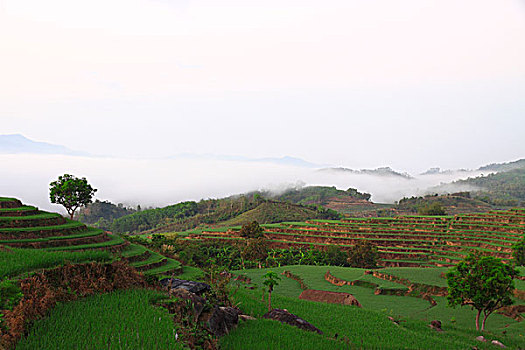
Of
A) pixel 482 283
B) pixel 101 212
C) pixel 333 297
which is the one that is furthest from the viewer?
pixel 101 212

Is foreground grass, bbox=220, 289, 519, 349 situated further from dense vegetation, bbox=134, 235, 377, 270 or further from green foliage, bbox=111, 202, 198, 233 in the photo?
green foliage, bbox=111, 202, 198, 233

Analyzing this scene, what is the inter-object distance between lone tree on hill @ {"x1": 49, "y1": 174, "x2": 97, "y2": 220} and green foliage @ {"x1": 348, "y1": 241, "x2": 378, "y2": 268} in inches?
1449

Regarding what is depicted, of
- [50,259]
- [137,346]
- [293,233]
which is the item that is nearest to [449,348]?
[137,346]

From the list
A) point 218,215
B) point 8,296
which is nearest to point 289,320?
point 8,296

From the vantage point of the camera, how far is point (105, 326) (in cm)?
695

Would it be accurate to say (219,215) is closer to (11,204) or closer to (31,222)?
(11,204)

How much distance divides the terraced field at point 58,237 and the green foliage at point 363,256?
93.7 feet

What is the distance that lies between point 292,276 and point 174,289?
31.7m

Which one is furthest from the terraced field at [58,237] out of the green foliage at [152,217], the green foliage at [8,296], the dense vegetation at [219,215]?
the green foliage at [152,217]

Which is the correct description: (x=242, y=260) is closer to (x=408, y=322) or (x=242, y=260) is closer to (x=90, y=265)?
(x=408, y=322)

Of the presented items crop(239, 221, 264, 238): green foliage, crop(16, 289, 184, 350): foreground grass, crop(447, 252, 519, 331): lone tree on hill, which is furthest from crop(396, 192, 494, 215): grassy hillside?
crop(16, 289, 184, 350): foreground grass

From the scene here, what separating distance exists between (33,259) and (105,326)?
13.3 feet

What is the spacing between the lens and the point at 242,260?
51781mm

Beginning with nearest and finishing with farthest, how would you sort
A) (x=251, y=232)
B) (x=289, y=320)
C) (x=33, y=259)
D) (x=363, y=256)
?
(x=33, y=259), (x=289, y=320), (x=363, y=256), (x=251, y=232)
